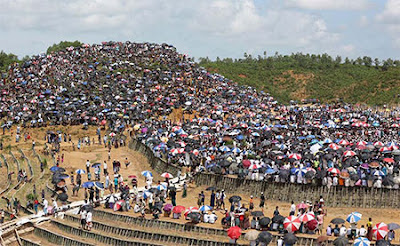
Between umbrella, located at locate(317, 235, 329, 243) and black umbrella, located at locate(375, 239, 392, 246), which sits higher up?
black umbrella, located at locate(375, 239, 392, 246)

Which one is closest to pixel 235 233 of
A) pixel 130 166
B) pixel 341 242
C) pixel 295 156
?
pixel 341 242

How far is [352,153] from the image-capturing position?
33469mm

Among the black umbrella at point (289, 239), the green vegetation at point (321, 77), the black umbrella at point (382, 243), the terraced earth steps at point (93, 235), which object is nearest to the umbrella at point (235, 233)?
the black umbrella at point (289, 239)

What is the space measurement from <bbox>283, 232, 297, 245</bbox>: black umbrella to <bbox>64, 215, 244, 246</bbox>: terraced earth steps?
3.72 metres

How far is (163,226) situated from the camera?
2839 centimetres

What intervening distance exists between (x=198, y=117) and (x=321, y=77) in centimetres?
5218

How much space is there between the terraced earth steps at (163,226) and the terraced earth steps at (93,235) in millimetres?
878

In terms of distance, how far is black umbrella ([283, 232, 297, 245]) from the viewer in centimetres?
2291

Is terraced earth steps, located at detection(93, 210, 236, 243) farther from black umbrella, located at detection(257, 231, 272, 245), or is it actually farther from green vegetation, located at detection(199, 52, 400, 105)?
green vegetation, located at detection(199, 52, 400, 105)

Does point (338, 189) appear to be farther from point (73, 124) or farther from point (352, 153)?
point (73, 124)

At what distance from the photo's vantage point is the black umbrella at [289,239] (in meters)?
22.9

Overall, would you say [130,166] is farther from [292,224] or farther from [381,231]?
[381,231]

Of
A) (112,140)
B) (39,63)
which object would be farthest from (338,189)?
(39,63)

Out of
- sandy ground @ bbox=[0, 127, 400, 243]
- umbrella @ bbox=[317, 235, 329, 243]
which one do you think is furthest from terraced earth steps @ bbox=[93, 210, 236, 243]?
umbrella @ bbox=[317, 235, 329, 243]
